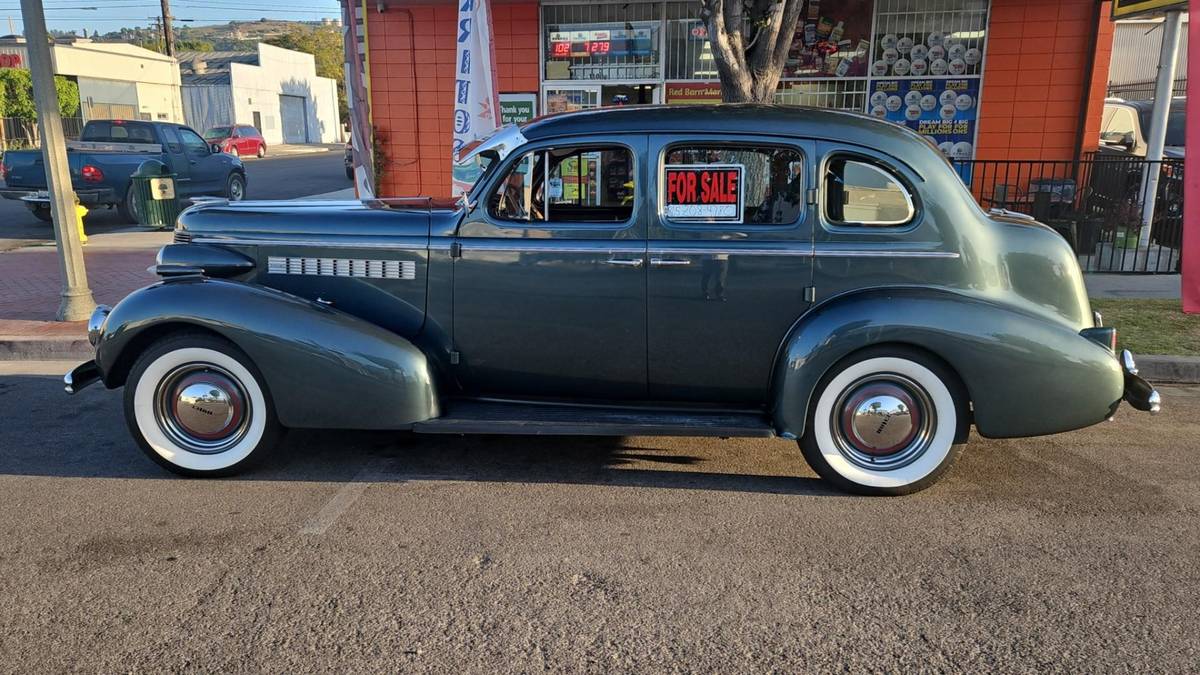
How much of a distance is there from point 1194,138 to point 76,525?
8189 mm

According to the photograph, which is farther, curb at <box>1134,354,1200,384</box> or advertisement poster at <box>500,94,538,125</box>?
advertisement poster at <box>500,94,538,125</box>

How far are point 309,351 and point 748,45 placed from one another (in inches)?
Answer: 215

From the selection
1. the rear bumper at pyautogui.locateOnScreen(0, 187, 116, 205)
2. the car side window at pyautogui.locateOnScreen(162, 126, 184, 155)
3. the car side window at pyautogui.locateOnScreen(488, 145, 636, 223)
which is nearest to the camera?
the car side window at pyautogui.locateOnScreen(488, 145, 636, 223)

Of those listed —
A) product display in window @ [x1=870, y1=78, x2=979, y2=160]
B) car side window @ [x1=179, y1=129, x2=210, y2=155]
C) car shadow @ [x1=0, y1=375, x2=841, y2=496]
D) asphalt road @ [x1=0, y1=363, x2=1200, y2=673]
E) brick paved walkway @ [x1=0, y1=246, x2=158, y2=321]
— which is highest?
product display in window @ [x1=870, y1=78, x2=979, y2=160]

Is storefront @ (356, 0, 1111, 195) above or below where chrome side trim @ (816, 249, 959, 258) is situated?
above

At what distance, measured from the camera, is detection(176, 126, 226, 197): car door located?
16.7m

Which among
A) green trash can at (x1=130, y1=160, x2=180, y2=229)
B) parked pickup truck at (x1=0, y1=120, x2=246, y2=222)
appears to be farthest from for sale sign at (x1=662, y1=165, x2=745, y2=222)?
green trash can at (x1=130, y1=160, x2=180, y2=229)

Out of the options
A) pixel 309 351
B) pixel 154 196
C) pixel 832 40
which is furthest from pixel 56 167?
pixel 832 40

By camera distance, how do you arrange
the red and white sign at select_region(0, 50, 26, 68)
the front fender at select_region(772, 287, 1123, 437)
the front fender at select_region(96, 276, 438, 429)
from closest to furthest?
1. the front fender at select_region(772, 287, 1123, 437)
2. the front fender at select_region(96, 276, 438, 429)
3. the red and white sign at select_region(0, 50, 26, 68)

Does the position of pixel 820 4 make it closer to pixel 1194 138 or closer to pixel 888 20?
pixel 888 20

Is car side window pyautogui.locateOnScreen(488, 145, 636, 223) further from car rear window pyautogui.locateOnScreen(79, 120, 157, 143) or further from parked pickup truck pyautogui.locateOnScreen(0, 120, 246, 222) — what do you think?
car rear window pyautogui.locateOnScreen(79, 120, 157, 143)

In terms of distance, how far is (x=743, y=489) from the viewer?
4418 mm

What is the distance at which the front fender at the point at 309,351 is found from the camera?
436 centimetres

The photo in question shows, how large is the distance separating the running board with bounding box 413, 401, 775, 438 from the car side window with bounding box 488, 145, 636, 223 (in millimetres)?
1042
